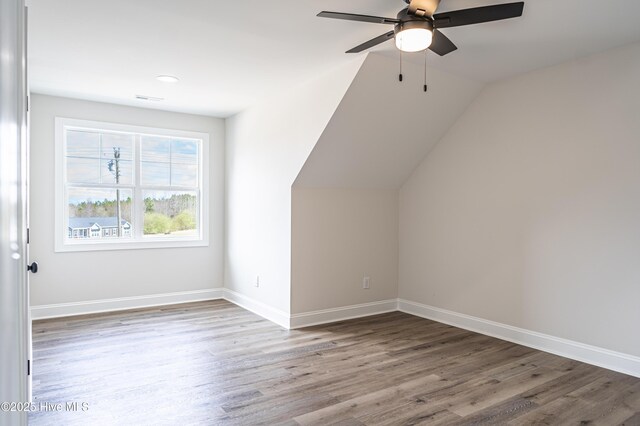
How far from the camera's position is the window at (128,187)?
194 inches

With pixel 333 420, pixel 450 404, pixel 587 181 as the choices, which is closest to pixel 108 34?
pixel 333 420

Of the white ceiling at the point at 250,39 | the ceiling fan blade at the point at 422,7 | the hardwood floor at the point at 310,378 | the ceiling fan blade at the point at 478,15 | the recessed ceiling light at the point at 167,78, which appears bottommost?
the hardwood floor at the point at 310,378

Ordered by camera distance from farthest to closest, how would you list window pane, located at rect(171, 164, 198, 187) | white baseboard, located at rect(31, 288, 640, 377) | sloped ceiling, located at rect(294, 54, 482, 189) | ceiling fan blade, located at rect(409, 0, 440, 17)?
window pane, located at rect(171, 164, 198, 187) → sloped ceiling, located at rect(294, 54, 482, 189) → white baseboard, located at rect(31, 288, 640, 377) → ceiling fan blade, located at rect(409, 0, 440, 17)

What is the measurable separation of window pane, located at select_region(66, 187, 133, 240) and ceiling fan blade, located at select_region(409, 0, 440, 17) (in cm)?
422

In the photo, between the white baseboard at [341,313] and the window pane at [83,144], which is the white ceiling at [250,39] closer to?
the window pane at [83,144]

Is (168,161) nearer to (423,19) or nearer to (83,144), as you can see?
(83,144)

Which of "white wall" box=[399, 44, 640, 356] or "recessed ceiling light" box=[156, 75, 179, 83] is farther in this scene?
"recessed ceiling light" box=[156, 75, 179, 83]

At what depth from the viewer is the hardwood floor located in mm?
2604

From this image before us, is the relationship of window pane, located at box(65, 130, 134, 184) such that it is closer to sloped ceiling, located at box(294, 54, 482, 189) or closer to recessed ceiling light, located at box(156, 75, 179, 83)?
recessed ceiling light, located at box(156, 75, 179, 83)

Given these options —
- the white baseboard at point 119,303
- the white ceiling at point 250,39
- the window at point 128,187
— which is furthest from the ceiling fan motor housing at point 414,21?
the white baseboard at point 119,303

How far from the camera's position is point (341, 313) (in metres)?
4.76

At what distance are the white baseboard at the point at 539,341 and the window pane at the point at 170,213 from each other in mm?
3073

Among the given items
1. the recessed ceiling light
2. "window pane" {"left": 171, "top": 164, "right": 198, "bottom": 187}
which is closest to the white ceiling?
the recessed ceiling light

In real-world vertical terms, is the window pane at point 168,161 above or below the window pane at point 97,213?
above
